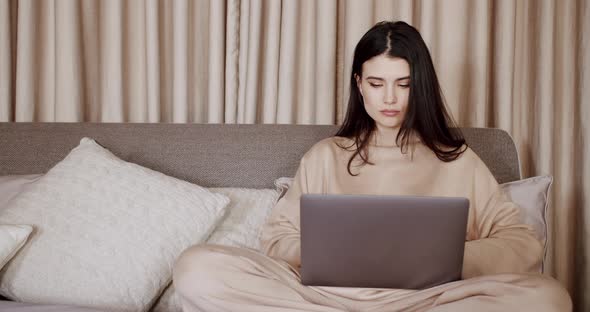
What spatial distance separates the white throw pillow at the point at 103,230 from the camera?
56.2 inches

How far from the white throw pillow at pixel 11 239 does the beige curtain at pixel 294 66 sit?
29.4 inches

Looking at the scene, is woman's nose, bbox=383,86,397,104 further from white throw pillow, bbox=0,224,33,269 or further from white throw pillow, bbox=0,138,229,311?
white throw pillow, bbox=0,224,33,269

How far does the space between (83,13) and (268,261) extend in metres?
1.27

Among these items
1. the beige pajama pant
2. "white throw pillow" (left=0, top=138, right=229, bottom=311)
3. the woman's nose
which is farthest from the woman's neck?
the beige pajama pant

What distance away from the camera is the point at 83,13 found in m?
2.19

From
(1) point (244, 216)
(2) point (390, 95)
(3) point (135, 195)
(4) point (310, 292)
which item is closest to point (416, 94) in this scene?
(2) point (390, 95)

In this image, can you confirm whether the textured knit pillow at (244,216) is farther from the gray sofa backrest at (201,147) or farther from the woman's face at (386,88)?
the woman's face at (386,88)

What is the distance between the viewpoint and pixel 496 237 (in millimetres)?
1533

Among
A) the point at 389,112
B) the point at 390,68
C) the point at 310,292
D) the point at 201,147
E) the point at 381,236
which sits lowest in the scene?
the point at 310,292

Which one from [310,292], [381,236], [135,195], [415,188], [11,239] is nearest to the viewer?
[381,236]

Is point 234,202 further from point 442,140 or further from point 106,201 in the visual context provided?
point 442,140

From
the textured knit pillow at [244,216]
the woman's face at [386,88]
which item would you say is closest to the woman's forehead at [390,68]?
the woman's face at [386,88]

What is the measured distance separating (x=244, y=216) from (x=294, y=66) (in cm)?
61

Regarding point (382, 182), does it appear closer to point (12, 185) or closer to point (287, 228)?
point (287, 228)
